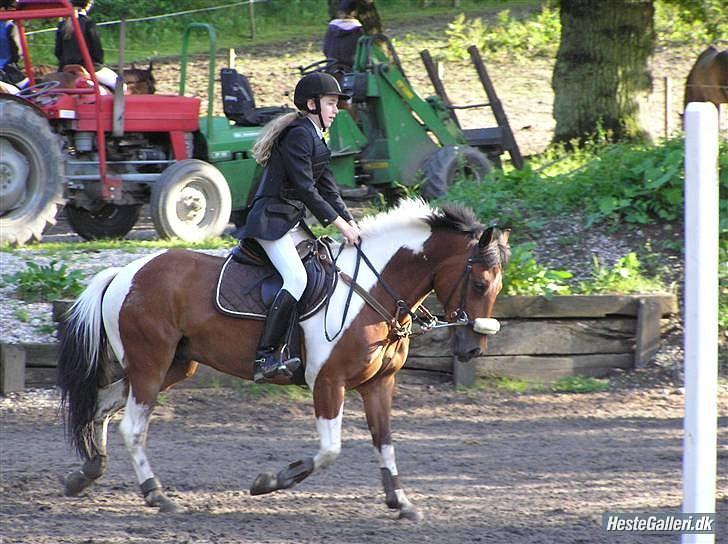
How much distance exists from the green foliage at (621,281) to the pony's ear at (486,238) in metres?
3.65

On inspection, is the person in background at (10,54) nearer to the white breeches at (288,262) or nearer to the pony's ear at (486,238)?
the white breeches at (288,262)

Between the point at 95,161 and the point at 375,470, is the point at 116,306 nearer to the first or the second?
the point at 375,470

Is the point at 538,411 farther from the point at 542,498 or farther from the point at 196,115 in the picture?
the point at 196,115

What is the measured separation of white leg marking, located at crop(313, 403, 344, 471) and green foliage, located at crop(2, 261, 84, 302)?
3.89 meters

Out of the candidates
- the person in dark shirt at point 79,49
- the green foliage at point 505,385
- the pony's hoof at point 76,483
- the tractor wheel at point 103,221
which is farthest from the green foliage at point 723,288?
the tractor wheel at point 103,221

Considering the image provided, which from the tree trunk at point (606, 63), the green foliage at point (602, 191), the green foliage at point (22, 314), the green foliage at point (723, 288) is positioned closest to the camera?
the green foliage at point (22, 314)

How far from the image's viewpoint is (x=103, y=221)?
13.4 metres

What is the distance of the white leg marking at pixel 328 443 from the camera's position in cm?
622

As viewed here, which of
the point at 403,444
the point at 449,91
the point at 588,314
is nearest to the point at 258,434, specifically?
the point at 403,444

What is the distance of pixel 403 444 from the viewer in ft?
25.9

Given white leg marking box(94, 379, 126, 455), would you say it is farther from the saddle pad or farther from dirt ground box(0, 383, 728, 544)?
the saddle pad

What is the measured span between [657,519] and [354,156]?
28.7ft

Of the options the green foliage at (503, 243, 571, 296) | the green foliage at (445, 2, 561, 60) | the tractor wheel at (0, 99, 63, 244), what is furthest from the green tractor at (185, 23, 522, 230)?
the green foliage at (445, 2, 561, 60)

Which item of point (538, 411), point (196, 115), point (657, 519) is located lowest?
point (538, 411)
